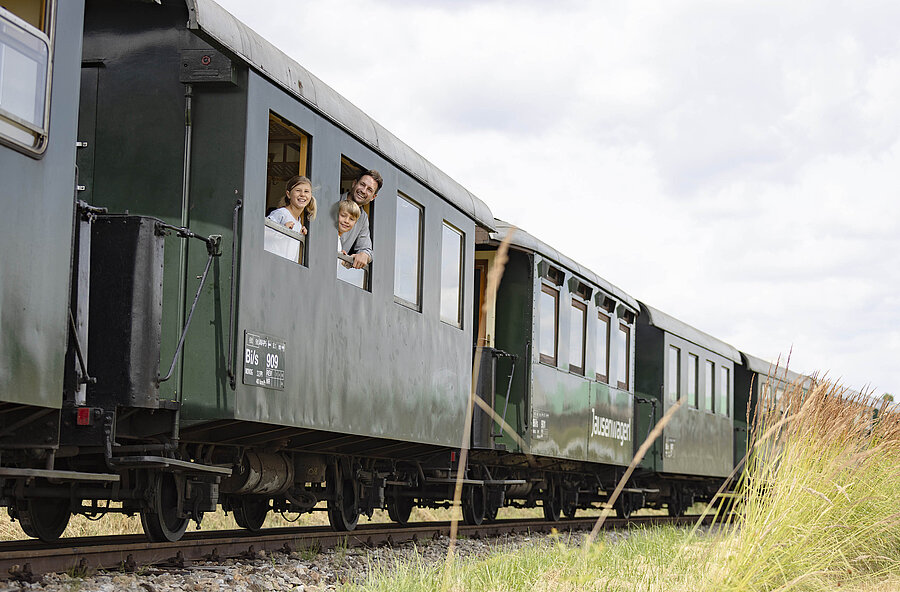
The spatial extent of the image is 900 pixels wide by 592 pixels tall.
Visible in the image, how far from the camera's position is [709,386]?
19.7 meters

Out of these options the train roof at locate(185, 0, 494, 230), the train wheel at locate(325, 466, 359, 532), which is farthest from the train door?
the train wheel at locate(325, 466, 359, 532)

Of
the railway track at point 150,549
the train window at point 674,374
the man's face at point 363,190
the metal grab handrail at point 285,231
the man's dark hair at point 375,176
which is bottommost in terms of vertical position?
the railway track at point 150,549

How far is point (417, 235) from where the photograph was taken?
9.57 meters

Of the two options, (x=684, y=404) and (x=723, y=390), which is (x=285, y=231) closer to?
(x=684, y=404)

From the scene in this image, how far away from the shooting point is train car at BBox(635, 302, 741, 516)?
1691cm

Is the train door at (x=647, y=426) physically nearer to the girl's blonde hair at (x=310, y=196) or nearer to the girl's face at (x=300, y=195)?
the girl's blonde hair at (x=310, y=196)

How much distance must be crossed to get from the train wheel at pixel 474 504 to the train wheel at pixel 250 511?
292 centimetres

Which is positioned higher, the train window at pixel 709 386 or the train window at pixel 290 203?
the train window at pixel 290 203

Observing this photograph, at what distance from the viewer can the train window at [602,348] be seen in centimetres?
1468

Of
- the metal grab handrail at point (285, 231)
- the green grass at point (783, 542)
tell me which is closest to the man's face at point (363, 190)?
the metal grab handrail at point (285, 231)

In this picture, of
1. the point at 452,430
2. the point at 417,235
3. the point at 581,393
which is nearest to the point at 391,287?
the point at 417,235

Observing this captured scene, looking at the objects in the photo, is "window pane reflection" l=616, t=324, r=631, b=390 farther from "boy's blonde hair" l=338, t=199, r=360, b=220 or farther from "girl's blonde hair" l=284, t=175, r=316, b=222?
"girl's blonde hair" l=284, t=175, r=316, b=222

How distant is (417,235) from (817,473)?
3882mm

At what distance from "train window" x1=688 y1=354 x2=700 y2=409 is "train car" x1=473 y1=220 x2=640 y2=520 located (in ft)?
8.21
